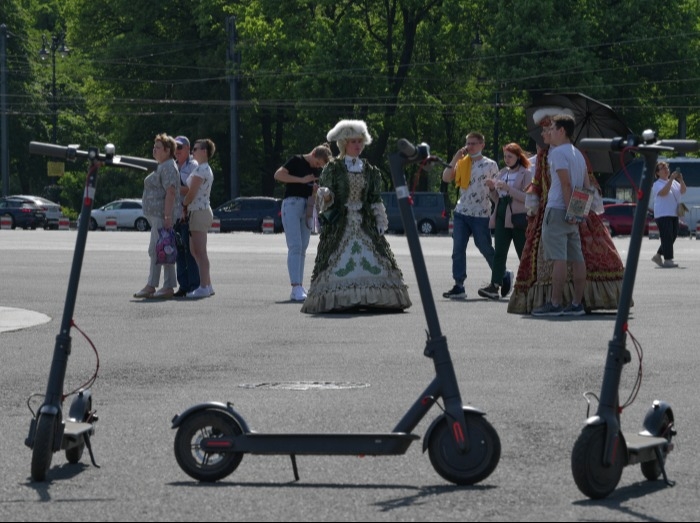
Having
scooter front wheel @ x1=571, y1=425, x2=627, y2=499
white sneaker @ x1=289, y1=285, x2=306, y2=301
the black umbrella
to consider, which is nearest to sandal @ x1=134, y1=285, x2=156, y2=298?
white sneaker @ x1=289, y1=285, x2=306, y2=301

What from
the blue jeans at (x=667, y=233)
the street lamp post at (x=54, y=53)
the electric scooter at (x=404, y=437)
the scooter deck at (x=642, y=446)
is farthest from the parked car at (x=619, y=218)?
the electric scooter at (x=404, y=437)

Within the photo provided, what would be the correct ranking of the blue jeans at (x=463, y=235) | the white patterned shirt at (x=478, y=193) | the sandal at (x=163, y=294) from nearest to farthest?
the white patterned shirt at (x=478, y=193), the blue jeans at (x=463, y=235), the sandal at (x=163, y=294)

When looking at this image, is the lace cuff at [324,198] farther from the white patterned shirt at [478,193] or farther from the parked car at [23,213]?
the parked car at [23,213]

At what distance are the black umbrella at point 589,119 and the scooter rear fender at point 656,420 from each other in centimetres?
952

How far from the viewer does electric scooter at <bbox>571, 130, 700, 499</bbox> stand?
6293 millimetres

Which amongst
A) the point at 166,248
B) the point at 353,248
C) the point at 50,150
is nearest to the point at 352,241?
the point at 353,248

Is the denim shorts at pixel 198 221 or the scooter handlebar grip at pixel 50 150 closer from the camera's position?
the scooter handlebar grip at pixel 50 150

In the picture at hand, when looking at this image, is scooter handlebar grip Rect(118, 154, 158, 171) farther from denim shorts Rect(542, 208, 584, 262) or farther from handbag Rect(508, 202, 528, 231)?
handbag Rect(508, 202, 528, 231)

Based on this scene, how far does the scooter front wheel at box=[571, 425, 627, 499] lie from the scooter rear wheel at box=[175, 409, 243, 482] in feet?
4.45

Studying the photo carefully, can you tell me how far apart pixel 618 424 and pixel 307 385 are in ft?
13.0

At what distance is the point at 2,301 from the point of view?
60.4 ft

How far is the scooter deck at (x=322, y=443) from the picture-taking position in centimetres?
658

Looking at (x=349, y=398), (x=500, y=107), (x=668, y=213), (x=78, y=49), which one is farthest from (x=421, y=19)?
(x=349, y=398)

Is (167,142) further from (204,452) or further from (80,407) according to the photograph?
(204,452)
